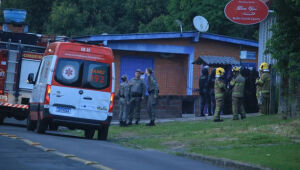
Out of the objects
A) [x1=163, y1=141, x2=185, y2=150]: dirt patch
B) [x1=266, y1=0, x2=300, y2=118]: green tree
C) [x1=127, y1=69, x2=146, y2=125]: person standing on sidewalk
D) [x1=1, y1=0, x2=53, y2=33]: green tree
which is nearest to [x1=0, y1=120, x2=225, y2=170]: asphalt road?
[x1=163, y1=141, x2=185, y2=150]: dirt patch

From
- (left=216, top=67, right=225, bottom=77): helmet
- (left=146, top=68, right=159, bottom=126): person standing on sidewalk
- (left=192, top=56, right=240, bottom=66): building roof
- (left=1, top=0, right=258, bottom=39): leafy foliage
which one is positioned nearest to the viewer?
(left=216, top=67, right=225, bottom=77): helmet

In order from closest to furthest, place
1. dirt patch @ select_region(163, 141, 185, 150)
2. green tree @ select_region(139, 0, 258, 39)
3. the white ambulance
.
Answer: dirt patch @ select_region(163, 141, 185, 150) → the white ambulance → green tree @ select_region(139, 0, 258, 39)

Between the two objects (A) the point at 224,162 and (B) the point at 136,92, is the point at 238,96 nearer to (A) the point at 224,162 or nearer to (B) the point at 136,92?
(B) the point at 136,92

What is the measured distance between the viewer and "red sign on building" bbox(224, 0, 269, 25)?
21.3m

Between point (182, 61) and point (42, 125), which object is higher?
point (182, 61)

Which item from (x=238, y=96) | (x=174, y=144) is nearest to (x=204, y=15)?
(x=238, y=96)

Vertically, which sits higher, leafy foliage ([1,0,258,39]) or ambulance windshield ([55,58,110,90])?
leafy foliage ([1,0,258,39])

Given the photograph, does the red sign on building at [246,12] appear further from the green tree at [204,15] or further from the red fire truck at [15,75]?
the green tree at [204,15]

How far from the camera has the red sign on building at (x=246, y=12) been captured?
21297mm

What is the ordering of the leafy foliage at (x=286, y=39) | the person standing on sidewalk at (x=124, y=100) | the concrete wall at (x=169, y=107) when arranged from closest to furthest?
the leafy foliage at (x=286, y=39)
the person standing on sidewalk at (x=124, y=100)
the concrete wall at (x=169, y=107)

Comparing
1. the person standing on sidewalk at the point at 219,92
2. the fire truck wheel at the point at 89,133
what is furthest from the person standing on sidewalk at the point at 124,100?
the fire truck wheel at the point at 89,133

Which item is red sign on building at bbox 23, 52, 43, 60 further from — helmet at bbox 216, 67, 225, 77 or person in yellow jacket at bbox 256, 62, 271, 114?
person in yellow jacket at bbox 256, 62, 271, 114

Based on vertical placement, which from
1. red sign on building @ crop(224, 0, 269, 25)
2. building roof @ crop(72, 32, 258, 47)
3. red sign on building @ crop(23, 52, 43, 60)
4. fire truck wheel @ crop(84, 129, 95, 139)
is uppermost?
building roof @ crop(72, 32, 258, 47)

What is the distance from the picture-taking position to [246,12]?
21375mm
